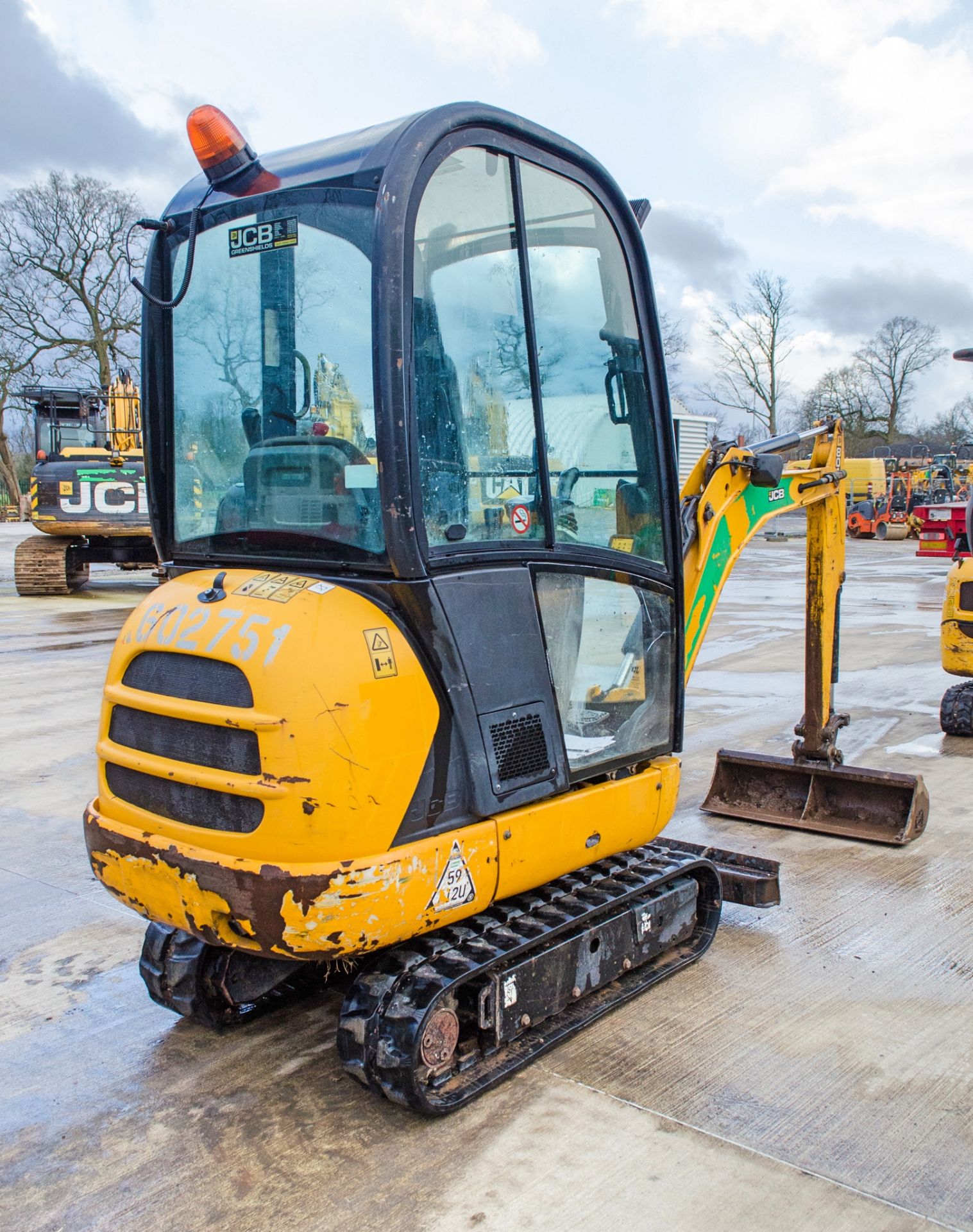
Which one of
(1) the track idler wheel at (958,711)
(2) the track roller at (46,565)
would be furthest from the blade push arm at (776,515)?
(2) the track roller at (46,565)

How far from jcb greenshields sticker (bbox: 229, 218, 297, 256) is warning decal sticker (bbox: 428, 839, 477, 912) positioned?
5.58 feet

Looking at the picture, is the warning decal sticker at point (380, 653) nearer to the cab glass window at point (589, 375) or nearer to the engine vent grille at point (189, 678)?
the engine vent grille at point (189, 678)

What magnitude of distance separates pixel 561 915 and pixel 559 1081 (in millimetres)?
462

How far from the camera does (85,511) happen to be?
54.4 ft

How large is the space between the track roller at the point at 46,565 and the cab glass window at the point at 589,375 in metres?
15.1

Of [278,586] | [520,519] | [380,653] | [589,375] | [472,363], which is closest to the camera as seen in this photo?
[380,653]

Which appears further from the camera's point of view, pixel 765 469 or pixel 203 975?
pixel 765 469

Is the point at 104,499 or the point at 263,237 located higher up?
the point at 263,237

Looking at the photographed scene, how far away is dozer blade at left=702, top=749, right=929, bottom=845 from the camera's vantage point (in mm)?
5324

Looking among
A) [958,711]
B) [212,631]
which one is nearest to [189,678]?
[212,631]

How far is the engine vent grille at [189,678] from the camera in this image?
278 centimetres

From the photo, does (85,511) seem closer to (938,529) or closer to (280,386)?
(938,529)

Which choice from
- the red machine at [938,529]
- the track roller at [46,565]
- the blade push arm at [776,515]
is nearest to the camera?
the blade push arm at [776,515]

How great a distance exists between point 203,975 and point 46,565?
14759 millimetres
